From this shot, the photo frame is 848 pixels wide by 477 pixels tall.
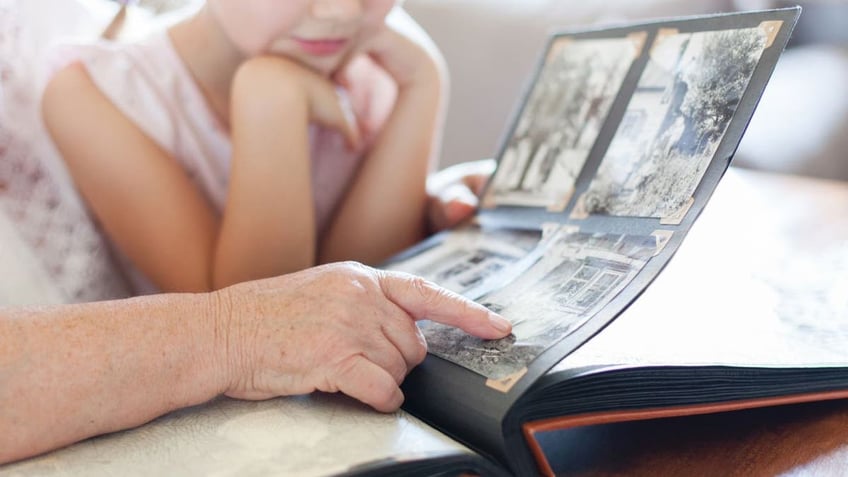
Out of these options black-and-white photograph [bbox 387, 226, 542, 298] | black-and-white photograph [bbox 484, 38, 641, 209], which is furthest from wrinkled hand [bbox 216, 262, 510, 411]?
black-and-white photograph [bbox 484, 38, 641, 209]

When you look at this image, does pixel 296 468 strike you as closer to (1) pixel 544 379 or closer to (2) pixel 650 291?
(1) pixel 544 379

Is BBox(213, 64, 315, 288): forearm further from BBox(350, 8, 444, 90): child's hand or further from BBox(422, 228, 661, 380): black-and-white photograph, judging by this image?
BBox(422, 228, 661, 380): black-and-white photograph

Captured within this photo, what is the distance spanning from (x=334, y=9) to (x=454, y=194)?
0.99 ft

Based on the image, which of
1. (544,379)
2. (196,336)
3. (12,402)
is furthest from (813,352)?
(12,402)

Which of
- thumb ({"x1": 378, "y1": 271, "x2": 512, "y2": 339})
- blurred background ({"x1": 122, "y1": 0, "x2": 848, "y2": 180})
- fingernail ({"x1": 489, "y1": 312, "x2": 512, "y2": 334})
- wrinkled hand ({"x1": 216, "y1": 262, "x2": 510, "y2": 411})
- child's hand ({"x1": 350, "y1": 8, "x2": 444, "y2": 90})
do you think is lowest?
wrinkled hand ({"x1": 216, "y1": 262, "x2": 510, "y2": 411})

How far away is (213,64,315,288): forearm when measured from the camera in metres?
0.93

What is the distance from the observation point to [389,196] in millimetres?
1079

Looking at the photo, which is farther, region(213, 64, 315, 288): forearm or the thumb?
region(213, 64, 315, 288): forearm

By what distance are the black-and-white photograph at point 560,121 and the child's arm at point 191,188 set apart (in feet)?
0.83

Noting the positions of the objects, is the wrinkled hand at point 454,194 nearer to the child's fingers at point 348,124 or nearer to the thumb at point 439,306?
the child's fingers at point 348,124

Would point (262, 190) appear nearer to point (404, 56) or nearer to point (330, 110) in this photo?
point (330, 110)

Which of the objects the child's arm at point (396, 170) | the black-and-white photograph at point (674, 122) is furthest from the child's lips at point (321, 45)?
the black-and-white photograph at point (674, 122)

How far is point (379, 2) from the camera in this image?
3.24ft

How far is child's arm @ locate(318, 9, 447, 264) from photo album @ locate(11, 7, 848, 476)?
0.19 meters
